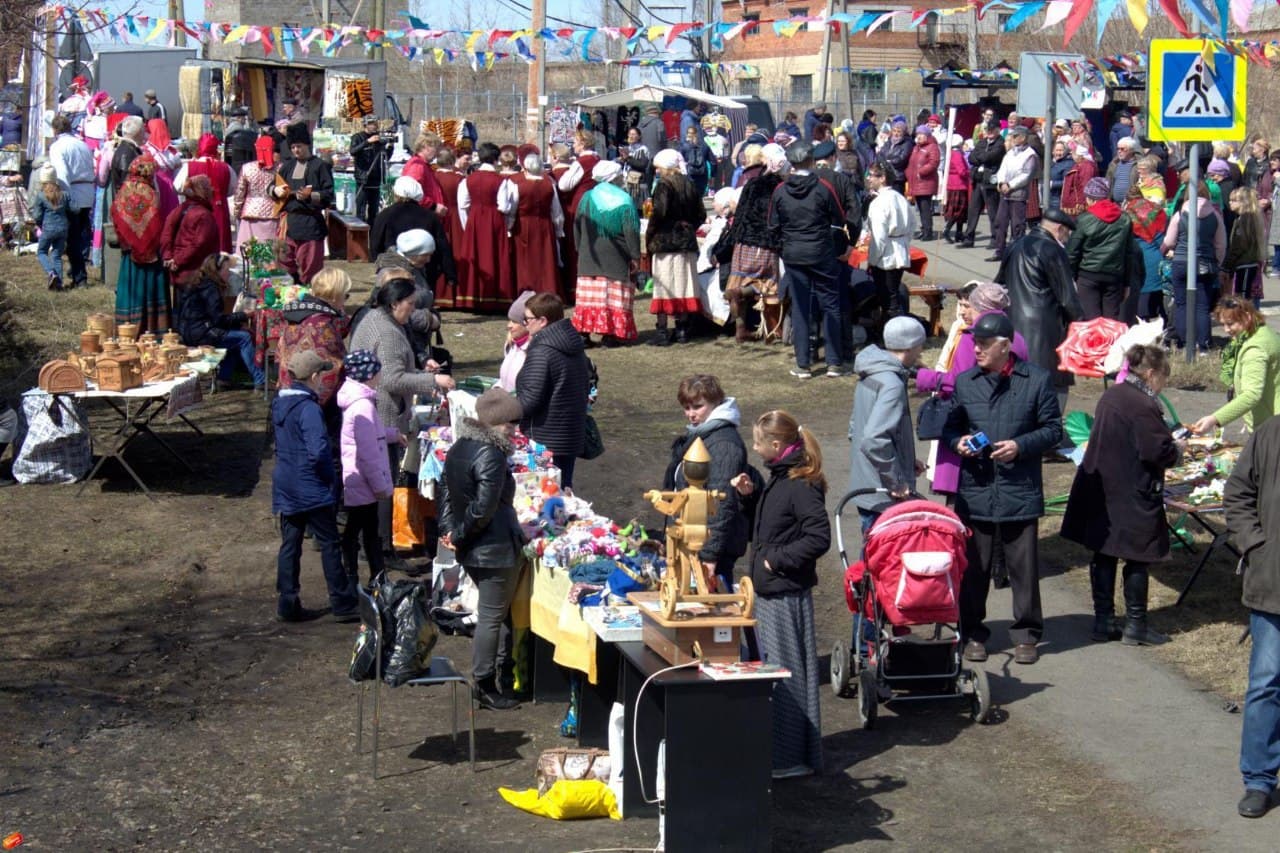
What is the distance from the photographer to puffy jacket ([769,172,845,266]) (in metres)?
14.2

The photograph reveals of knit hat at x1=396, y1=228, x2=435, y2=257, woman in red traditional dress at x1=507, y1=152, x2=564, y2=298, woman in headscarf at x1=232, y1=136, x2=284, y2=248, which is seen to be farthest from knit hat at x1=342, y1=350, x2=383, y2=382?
woman in red traditional dress at x1=507, y1=152, x2=564, y2=298

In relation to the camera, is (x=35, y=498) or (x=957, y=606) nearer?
(x=957, y=606)

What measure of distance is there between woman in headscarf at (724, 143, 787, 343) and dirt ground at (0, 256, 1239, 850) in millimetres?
5505

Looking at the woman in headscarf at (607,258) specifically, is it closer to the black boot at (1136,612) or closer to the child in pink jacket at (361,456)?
the child in pink jacket at (361,456)

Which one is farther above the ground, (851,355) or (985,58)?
(985,58)

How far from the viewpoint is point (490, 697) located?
7434 mm

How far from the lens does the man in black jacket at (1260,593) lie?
6.04m

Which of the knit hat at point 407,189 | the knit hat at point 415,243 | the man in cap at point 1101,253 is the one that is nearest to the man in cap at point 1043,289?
the man in cap at point 1101,253

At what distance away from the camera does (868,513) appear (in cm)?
812

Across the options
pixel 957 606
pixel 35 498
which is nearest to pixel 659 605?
pixel 957 606

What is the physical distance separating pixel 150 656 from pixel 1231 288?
12.9 meters

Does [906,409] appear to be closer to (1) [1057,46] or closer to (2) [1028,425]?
(2) [1028,425]

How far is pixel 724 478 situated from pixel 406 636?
1561 millimetres

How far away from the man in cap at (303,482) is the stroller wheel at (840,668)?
270 centimetres
